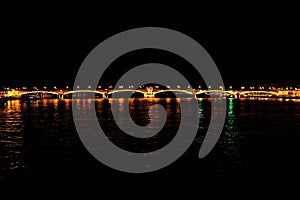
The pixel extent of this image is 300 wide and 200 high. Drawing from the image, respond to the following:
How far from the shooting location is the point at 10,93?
411 ft

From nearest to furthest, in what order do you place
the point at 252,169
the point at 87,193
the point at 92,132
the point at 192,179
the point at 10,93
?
the point at 87,193
the point at 192,179
the point at 252,169
the point at 92,132
the point at 10,93

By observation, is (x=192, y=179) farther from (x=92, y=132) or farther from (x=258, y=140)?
(x=92, y=132)

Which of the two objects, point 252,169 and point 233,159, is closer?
point 252,169

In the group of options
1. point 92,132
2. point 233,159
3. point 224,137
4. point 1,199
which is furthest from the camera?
point 92,132

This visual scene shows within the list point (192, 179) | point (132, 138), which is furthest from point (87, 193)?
point (132, 138)

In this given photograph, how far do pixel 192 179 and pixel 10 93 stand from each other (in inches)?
4650

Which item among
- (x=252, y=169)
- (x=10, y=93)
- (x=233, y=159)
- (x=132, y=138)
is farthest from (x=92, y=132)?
(x=10, y=93)

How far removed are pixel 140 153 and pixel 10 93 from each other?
369 ft

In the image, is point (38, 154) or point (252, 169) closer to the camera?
point (252, 169)

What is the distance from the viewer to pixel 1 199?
11.8 meters

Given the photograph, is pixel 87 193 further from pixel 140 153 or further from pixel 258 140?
pixel 258 140

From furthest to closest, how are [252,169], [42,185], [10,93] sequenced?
1. [10,93]
2. [252,169]
3. [42,185]

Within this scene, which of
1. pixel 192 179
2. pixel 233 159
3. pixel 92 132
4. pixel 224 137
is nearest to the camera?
pixel 192 179

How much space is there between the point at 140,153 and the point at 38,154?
14.5ft
